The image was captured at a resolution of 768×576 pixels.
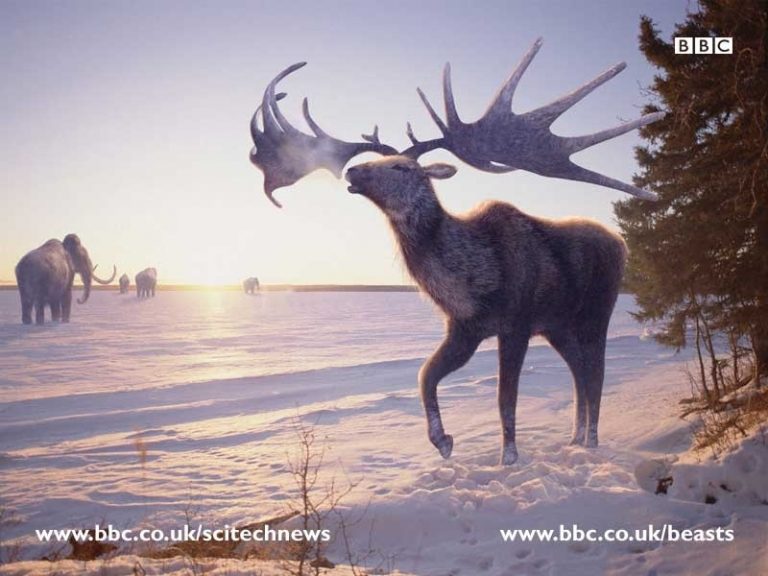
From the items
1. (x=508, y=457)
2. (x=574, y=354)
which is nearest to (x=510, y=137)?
(x=574, y=354)

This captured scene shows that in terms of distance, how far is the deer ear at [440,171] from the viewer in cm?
412

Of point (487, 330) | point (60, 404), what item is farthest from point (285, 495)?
point (60, 404)

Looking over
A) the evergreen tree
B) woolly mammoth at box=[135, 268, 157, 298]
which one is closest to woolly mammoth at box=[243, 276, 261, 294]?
woolly mammoth at box=[135, 268, 157, 298]

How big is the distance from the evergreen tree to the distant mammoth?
816 inches

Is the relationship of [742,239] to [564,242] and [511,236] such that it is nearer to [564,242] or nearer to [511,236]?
[564,242]

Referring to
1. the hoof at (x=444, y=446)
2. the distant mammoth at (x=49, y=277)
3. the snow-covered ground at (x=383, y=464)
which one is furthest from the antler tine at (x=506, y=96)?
the distant mammoth at (x=49, y=277)

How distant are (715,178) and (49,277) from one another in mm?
21734

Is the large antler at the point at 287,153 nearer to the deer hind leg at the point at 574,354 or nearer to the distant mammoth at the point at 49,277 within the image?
the deer hind leg at the point at 574,354

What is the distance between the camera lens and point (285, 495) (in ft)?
15.8

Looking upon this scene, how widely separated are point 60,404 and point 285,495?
600cm

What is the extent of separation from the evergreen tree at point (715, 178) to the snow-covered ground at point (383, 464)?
168cm

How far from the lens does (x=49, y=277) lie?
66.3 feet

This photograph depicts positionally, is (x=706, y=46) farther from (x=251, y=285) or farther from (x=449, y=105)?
(x=251, y=285)

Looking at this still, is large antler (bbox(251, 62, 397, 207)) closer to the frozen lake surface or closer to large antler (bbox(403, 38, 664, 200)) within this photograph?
large antler (bbox(403, 38, 664, 200))
